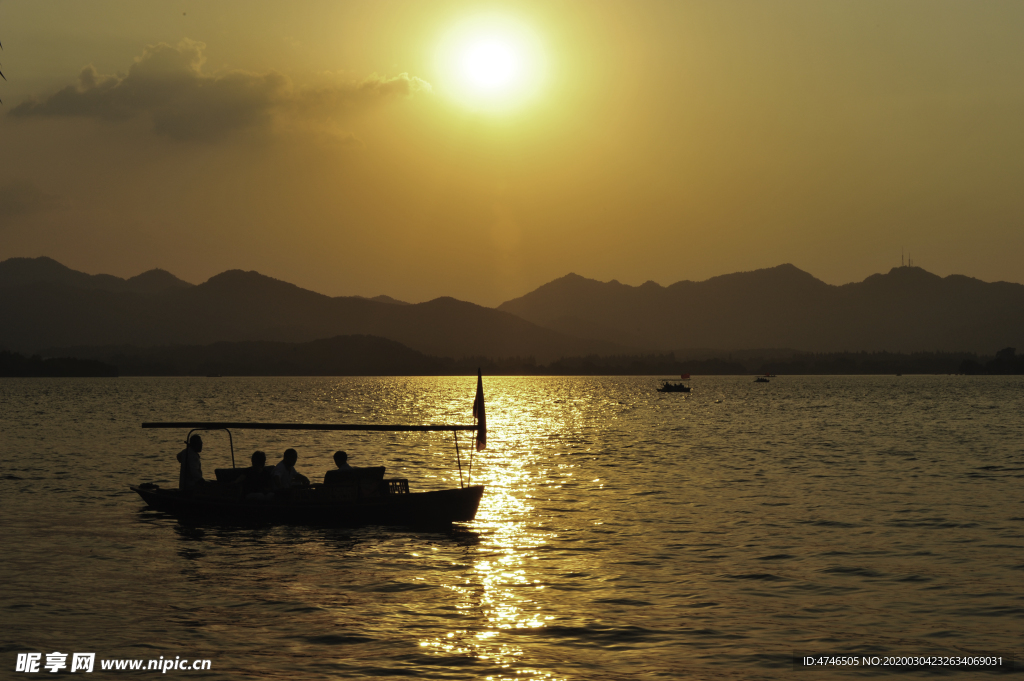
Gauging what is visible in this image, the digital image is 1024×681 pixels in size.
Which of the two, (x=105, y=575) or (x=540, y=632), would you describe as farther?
(x=105, y=575)

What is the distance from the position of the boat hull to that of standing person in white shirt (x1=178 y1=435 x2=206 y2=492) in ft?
6.88

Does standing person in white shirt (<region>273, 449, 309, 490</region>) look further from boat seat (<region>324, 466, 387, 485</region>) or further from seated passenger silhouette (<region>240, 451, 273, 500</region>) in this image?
boat seat (<region>324, 466, 387, 485</region>)

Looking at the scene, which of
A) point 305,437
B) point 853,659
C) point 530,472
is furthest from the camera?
point 305,437

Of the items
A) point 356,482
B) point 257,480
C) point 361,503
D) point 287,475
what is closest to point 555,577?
point 361,503

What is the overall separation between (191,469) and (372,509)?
803cm

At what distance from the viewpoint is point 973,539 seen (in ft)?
101

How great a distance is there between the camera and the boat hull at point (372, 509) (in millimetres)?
33125

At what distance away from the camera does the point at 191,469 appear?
3572cm

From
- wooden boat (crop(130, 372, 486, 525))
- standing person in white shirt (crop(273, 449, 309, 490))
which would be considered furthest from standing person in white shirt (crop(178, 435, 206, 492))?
standing person in white shirt (crop(273, 449, 309, 490))

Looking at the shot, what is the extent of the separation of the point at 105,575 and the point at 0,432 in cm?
7206

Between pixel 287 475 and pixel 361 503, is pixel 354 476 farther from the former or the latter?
pixel 287 475

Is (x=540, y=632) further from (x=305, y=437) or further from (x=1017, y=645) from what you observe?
(x=305, y=437)

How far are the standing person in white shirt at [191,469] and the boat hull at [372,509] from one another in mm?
2097

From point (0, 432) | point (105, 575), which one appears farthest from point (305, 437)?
point (105, 575)
